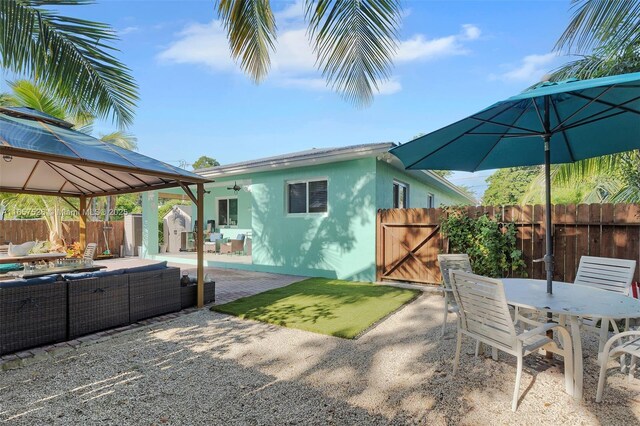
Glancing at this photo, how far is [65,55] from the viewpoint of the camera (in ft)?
12.9

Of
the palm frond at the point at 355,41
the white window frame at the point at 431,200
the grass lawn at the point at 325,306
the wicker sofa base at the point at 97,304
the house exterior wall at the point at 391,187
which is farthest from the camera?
the white window frame at the point at 431,200

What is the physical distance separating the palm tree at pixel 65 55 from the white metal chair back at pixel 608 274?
6930 millimetres

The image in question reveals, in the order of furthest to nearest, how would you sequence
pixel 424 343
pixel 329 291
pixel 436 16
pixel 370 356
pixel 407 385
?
pixel 329 291
pixel 436 16
pixel 424 343
pixel 370 356
pixel 407 385

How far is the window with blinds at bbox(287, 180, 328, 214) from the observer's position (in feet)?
30.2

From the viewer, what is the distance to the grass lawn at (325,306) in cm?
491

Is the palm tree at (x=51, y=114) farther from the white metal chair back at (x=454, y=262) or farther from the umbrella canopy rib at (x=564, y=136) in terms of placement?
the umbrella canopy rib at (x=564, y=136)

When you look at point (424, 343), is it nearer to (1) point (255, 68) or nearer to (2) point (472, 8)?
(1) point (255, 68)

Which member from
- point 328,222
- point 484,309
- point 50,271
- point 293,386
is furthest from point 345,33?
point 50,271

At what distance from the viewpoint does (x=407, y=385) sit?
10.2 feet

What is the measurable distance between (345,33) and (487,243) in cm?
527

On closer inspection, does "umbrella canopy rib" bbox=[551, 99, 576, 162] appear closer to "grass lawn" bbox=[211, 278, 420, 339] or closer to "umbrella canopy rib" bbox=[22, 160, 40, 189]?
"grass lawn" bbox=[211, 278, 420, 339]

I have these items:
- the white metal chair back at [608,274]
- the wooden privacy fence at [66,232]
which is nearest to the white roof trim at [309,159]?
the white metal chair back at [608,274]

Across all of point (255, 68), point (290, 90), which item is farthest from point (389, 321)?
point (290, 90)

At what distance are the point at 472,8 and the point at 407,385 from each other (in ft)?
21.1
